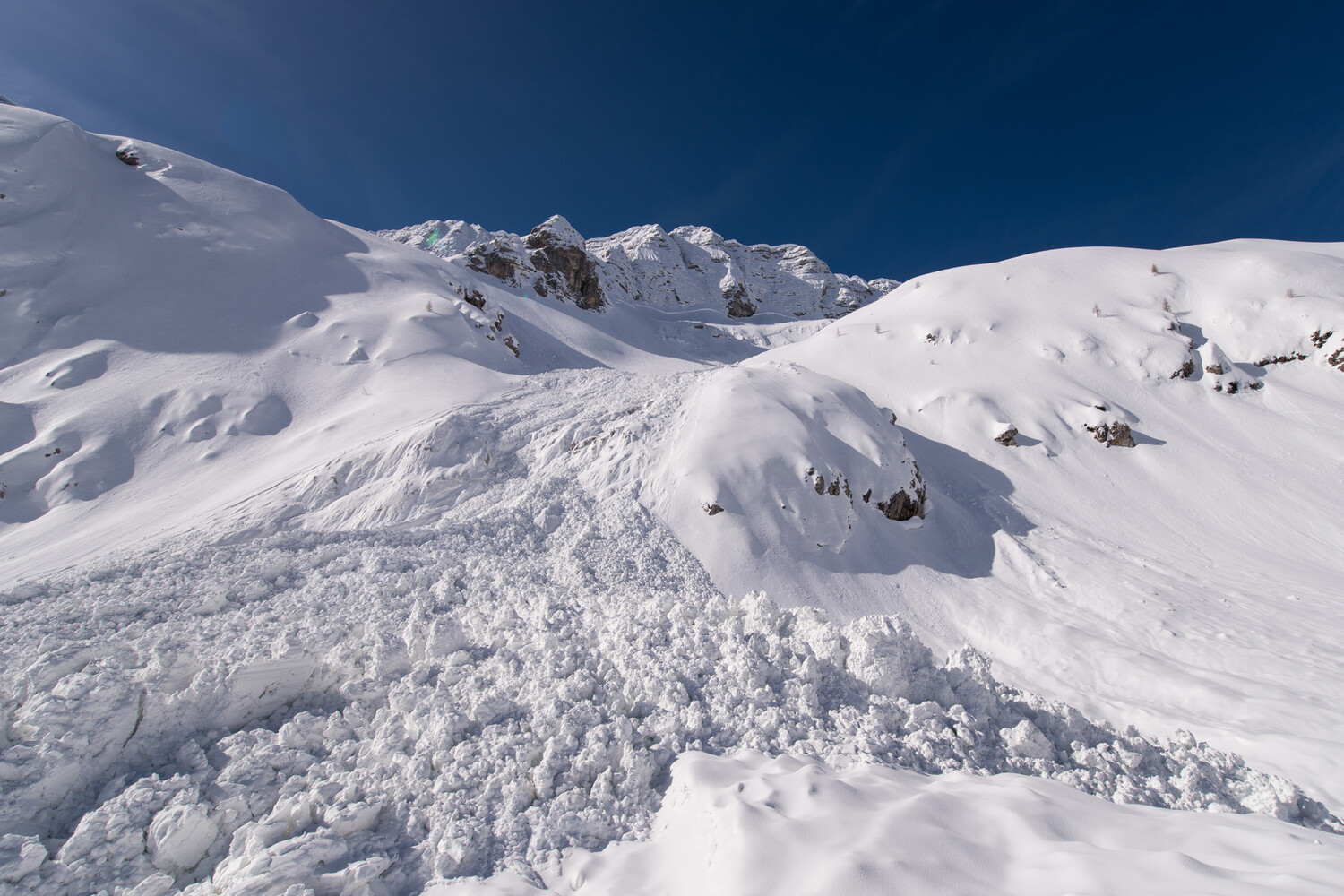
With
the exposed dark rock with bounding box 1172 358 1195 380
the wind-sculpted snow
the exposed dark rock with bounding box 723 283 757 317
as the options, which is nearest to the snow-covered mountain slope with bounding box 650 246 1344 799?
the exposed dark rock with bounding box 1172 358 1195 380

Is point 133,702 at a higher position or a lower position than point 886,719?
higher

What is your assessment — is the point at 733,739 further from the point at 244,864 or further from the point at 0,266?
the point at 0,266

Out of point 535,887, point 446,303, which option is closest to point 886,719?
point 535,887

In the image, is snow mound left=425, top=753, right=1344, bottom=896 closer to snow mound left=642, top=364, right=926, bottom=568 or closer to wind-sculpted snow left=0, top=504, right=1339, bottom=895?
wind-sculpted snow left=0, top=504, right=1339, bottom=895

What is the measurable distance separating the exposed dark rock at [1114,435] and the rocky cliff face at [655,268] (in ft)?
111

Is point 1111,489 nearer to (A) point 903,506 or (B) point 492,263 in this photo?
(A) point 903,506

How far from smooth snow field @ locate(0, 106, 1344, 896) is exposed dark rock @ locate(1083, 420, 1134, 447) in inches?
2.5

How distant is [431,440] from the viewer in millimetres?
9562

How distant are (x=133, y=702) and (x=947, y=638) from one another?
8.92 m

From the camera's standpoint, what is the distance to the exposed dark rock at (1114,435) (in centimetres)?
1198

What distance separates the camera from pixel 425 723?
3824 millimetres

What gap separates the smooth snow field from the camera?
2.91 m

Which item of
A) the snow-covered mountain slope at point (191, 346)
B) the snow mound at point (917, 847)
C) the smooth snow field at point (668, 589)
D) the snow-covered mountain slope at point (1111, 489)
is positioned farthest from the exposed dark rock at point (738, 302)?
the snow mound at point (917, 847)

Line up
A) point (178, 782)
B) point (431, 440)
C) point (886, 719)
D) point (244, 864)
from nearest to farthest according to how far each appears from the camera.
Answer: point (244, 864), point (178, 782), point (886, 719), point (431, 440)
